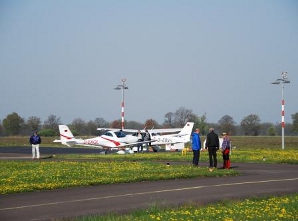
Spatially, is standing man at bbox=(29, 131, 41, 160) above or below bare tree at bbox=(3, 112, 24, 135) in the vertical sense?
below

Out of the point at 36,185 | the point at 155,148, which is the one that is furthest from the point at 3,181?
the point at 155,148

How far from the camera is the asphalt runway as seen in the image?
12.2m

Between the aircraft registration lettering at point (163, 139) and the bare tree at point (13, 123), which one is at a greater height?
the bare tree at point (13, 123)

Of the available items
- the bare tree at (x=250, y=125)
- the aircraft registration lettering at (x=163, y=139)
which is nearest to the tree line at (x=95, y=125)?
the bare tree at (x=250, y=125)

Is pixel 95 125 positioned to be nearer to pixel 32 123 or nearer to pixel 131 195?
pixel 32 123

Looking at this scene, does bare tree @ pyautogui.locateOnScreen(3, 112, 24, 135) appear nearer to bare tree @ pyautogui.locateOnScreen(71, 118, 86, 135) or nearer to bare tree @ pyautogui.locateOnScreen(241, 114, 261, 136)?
bare tree @ pyautogui.locateOnScreen(71, 118, 86, 135)

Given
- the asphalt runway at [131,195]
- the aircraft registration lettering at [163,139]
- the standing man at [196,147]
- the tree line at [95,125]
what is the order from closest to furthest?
the asphalt runway at [131,195], the standing man at [196,147], the aircraft registration lettering at [163,139], the tree line at [95,125]

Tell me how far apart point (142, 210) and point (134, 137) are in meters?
35.2

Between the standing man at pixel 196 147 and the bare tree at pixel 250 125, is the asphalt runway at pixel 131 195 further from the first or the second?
the bare tree at pixel 250 125

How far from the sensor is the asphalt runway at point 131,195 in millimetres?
12235

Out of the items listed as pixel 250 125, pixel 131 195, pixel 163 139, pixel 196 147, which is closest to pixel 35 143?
pixel 196 147

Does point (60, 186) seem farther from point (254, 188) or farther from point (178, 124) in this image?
point (178, 124)

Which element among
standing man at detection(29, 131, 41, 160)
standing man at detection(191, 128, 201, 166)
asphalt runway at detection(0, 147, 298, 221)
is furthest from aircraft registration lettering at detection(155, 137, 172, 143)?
asphalt runway at detection(0, 147, 298, 221)

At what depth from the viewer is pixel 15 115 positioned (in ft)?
441
